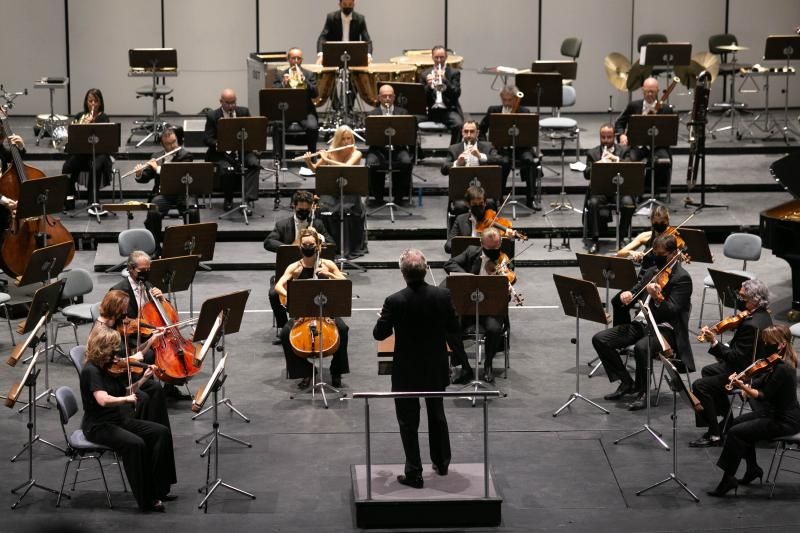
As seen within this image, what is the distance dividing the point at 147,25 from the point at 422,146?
16.4ft

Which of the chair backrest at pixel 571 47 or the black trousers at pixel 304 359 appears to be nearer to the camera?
the black trousers at pixel 304 359

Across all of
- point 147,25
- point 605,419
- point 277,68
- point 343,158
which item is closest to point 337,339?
point 605,419

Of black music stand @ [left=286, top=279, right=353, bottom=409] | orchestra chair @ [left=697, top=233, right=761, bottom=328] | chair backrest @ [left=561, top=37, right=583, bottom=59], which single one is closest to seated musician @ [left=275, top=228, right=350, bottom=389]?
black music stand @ [left=286, top=279, right=353, bottom=409]

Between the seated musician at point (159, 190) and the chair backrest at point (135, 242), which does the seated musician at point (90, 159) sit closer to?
the seated musician at point (159, 190)

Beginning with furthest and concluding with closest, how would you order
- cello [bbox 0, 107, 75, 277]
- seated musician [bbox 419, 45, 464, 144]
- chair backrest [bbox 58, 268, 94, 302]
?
seated musician [bbox 419, 45, 464, 144], cello [bbox 0, 107, 75, 277], chair backrest [bbox 58, 268, 94, 302]

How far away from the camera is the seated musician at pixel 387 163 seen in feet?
46.6

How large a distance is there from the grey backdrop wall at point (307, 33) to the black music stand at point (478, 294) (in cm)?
1044

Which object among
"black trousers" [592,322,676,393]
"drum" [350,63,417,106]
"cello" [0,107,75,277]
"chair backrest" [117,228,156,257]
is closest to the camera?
"black trousers" [592,322,676,393]

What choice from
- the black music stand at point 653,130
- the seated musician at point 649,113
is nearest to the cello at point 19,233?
the black music stand at point 653,130

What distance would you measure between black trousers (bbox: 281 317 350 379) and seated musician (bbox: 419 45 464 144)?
6015mm

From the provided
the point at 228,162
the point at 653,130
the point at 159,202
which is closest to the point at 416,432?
the point at 159,202

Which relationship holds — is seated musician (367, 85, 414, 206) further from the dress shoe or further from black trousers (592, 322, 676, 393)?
the dress shoe

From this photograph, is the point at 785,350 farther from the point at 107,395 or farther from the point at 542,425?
the point at 107,395

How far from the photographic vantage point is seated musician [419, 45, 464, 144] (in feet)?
50.4
